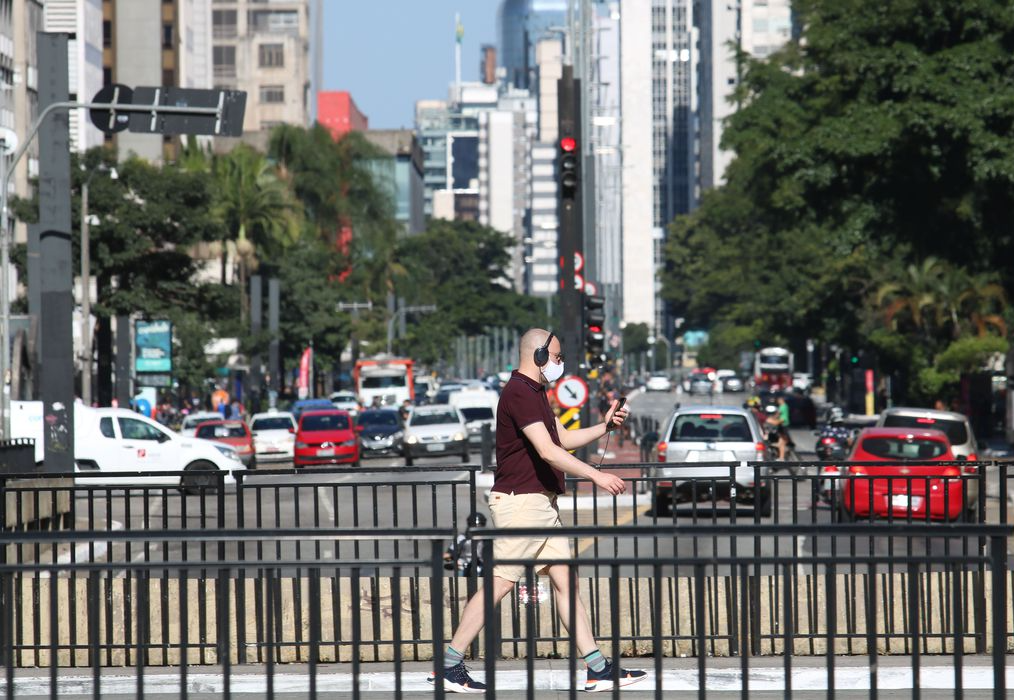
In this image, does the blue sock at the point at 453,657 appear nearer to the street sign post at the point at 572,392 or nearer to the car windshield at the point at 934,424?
the street sign post at the point at 572,392

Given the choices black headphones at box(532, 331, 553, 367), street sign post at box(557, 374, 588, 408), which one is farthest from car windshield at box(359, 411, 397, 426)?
black headphones at box(532, 331, 553, 367)

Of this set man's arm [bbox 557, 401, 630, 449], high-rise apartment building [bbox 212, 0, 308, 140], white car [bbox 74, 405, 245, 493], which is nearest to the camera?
man's arm [bbox 557, 401, 630, 449]

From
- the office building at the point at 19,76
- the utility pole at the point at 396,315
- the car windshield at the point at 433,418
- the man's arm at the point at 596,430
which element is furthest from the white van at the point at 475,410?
the utility pole at the point at 396,315

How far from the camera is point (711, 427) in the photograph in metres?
27.9

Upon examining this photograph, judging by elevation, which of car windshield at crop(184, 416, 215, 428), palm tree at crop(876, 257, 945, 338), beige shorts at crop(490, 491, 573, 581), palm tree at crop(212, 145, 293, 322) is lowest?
car windshield at crop(184, 416, 215, 428)

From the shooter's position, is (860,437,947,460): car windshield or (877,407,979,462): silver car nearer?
Result: (860,437,947,460): car windshield

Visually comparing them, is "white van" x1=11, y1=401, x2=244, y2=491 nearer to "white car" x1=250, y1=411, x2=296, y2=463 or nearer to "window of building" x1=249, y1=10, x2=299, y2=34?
"white car" x1=250, y1=411, x2=296, y2=463

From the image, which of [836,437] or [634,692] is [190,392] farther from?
[634,692]

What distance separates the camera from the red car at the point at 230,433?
42.6m

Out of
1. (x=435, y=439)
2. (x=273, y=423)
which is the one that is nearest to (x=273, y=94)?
(x=273, y=423)

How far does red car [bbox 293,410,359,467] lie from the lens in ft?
142

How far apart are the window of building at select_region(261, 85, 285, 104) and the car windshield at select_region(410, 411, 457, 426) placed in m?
117

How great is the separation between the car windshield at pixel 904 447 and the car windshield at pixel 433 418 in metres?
22.1

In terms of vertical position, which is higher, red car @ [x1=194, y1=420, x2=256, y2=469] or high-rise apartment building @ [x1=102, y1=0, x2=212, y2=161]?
high-rise apartment building @ [x1=102, y1=0, x2=212, y2=161]
